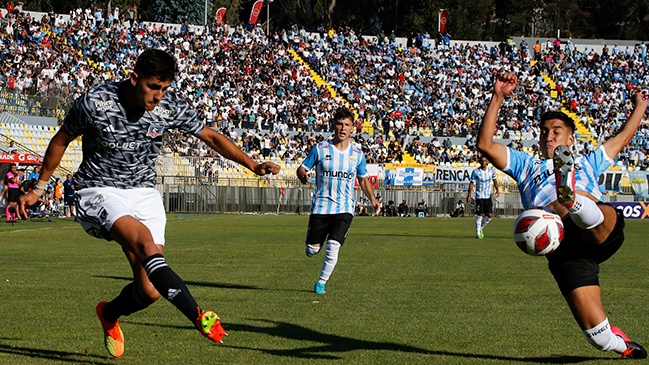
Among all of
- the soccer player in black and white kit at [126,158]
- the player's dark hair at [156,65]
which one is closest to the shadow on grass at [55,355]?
the soccer player in black and white kit at [126,158]

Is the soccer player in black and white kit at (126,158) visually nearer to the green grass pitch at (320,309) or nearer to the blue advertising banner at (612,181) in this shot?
the green grass pitch at (320,309)

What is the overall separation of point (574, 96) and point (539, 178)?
4813cm

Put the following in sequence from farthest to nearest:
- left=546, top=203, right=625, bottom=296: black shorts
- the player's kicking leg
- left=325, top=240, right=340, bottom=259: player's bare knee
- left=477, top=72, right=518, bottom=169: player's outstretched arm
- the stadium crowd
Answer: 1. the stadium crowd
2. left=325, top=240, right=340, bottom=259: player's bare knee
3. left=477, top=72, right=518, bottom=169: player's outstretched arm
4. left=546, top=203, right=625, bottom=296: black shorts
5. the player's kicking leg

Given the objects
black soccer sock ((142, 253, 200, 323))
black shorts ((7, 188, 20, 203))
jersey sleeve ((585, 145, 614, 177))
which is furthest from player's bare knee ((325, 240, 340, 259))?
black shorts ((7, 188, 20, 203))

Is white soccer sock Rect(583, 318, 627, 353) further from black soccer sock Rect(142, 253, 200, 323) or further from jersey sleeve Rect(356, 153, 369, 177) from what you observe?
jersey sleeve Rect(356, 153, 369, 177)

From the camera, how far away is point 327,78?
162 ft

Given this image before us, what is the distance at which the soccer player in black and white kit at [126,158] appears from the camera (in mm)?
5145

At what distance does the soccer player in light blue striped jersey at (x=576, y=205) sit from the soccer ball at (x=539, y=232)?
14 cm

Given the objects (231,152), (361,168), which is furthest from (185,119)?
(361,168)

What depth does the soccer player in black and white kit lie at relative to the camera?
5.14 meters

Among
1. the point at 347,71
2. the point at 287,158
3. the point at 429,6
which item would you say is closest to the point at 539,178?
the point at 287,158

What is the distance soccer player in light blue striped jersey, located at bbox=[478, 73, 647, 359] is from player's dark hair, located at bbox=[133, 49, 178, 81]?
235 centimetres

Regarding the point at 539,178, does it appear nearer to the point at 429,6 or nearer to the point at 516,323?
the point at 516,323

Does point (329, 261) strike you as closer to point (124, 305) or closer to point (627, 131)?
point (124, 305)
